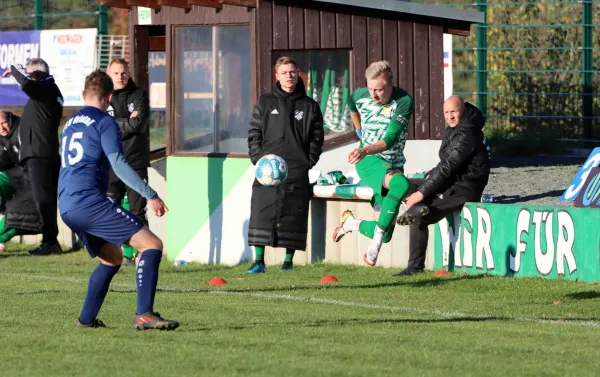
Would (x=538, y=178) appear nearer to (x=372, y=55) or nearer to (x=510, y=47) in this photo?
(x=372, y=55)

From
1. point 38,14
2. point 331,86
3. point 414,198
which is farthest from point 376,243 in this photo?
point 38,14

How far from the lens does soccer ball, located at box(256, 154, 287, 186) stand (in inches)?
560

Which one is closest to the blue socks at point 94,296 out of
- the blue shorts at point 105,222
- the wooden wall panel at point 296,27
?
the blue shorts at point 105,222

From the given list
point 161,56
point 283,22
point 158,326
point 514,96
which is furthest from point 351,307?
point 514,96

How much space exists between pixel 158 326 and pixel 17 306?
243 cm

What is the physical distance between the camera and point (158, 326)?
30.1ft

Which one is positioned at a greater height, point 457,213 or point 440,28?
point 440,28

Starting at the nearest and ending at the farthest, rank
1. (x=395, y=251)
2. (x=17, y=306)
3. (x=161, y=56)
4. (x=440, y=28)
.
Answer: (x=17, y=306)
(x=395, y=251)
(x=440, y=28)
(x=161, y=56)

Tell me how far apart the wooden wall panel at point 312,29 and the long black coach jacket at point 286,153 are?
1.59 m

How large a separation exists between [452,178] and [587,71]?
790 centimetres

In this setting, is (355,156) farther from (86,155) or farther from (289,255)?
(86,155)

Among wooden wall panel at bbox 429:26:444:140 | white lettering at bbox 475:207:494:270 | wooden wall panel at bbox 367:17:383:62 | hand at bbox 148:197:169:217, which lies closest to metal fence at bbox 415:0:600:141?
wooden wall panel at bbox 429:26:444:140

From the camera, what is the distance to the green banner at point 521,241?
12609mm

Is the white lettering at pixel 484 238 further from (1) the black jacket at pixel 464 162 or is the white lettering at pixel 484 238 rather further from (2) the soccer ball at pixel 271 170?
(2) the soccer ball at pixel 271 170
